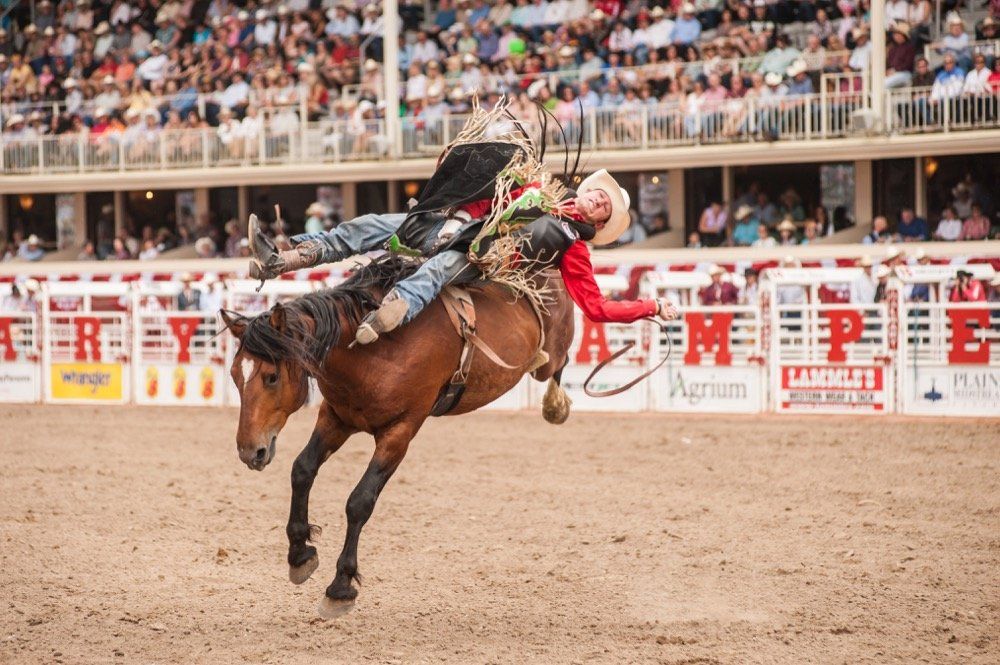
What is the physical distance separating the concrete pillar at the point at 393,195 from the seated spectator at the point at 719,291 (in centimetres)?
888

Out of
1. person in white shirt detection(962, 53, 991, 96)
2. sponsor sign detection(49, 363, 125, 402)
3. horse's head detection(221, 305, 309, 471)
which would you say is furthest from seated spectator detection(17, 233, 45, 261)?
horse's head detection(221, 305, 309, 471)

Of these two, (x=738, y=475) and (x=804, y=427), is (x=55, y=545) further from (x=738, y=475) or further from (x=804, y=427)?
(x=804, y=427)

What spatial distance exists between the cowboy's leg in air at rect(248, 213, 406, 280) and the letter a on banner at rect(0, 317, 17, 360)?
39.3ft

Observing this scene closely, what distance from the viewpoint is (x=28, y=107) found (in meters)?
24.8

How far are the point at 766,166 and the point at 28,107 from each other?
46.6 ft

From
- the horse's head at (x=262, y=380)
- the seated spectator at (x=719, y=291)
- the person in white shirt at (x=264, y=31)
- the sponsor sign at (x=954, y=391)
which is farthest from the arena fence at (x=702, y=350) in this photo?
the person in white shirt at (x=264, y=31)

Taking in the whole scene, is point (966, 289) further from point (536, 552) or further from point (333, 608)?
point (333, 608)

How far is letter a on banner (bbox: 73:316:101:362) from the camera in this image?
1684 centimetres

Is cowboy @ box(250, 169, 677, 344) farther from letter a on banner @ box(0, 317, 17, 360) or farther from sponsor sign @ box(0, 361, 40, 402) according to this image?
letter a on banner @ box(0, 317, 17, 360)

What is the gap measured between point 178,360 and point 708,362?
267 inches

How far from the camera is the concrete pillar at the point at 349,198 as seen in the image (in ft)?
78.1

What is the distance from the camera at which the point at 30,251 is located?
82.5 ft

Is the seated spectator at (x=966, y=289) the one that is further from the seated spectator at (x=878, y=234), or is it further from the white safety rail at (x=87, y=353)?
the white safety rail at (x=87, y=353)

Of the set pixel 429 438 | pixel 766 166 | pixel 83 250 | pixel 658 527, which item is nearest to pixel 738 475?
pixel 658 527
